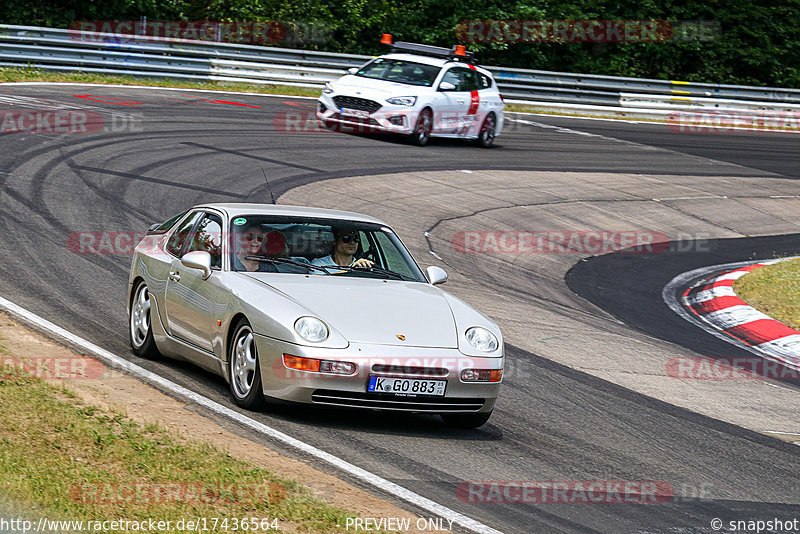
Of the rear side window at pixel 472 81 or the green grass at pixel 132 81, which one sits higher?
the rear side window at pixel 472 81

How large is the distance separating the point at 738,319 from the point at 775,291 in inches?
38.9

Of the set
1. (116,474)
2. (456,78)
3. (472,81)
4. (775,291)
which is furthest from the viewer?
(472,81)

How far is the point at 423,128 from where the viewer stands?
22.2 metres

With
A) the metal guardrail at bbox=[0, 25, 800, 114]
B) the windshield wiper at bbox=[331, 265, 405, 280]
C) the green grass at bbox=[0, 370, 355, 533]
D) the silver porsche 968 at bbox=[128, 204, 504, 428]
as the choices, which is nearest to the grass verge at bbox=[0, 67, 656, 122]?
the metal guardrail at bbox=[0, 25, 800, 114]

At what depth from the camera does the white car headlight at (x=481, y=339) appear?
7341mm

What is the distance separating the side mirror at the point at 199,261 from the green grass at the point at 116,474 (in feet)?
4.88

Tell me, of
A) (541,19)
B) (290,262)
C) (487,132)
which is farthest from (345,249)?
(541,19)

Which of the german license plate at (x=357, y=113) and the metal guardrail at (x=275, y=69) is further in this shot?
the metal guardrail at (x=275, y=69)

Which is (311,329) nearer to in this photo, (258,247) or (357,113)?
(258,247)

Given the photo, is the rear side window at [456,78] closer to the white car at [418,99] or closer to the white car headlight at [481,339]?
the white car at [418,99]

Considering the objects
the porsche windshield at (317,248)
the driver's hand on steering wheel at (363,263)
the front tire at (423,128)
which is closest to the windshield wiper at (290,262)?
the porsche windshield at (317,248)

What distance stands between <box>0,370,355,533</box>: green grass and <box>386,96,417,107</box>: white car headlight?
51.3 ft

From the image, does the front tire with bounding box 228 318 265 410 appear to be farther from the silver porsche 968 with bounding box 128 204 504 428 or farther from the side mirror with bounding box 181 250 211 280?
the side mirror with bounding box 181 250 211 280

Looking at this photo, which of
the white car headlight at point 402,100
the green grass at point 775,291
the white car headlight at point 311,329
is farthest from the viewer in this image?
the white car headlight at point 402,100
